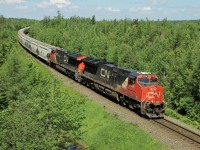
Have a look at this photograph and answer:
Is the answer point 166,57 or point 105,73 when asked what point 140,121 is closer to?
point 105,73

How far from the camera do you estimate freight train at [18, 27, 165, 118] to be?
3022cm

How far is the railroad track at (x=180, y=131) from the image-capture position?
25.1 m

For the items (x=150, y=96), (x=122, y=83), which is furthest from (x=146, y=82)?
(x=122, y=83)

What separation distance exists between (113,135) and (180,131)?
582 cm

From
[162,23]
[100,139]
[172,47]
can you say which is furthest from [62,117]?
[162,23]

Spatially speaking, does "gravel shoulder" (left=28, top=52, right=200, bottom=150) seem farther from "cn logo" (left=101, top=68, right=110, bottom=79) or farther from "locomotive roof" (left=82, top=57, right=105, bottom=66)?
"locomotive roof" (left=82, top=57, right=105, bottom=66)

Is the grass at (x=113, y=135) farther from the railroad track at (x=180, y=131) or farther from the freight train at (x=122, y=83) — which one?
the freight train at (x=122, y=83)

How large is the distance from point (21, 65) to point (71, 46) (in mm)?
27534

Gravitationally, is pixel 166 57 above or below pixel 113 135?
above

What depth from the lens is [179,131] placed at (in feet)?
89.0

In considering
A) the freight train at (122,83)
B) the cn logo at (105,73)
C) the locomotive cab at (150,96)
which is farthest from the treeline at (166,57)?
the cn logo at (105,73)

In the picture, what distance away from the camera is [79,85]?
146 ft

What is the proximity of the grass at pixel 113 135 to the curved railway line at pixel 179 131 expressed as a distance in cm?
244

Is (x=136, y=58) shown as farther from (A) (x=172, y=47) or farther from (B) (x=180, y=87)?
(A) (x=172, y=47)
